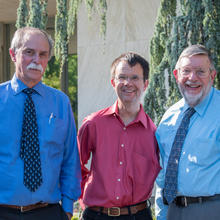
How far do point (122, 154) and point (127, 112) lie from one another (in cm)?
32

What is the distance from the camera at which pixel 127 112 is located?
318 cm

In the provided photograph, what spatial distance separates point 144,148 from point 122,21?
4.27 meters

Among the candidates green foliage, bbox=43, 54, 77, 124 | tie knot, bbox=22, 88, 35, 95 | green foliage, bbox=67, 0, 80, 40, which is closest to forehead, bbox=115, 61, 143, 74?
tie knot, bbox=22, 88, 35, 95

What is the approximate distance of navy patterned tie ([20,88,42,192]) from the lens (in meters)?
2.63

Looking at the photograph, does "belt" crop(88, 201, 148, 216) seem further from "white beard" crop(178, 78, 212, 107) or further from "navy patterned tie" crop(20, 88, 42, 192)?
"white beard" crop(178, 78, 212, 107)

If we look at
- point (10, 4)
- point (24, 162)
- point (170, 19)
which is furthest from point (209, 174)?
point (10, 4)

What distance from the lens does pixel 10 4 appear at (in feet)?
33.2

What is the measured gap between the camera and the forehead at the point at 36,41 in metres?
2.79

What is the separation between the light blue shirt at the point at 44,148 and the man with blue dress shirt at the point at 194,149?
0.62 m

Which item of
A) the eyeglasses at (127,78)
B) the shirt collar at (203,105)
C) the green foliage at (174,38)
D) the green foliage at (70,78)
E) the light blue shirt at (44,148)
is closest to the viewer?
the light blue shirt at (44,148)

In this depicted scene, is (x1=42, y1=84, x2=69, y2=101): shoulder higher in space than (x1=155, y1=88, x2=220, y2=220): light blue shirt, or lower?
higher

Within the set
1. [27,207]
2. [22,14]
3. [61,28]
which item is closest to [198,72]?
[27,207]

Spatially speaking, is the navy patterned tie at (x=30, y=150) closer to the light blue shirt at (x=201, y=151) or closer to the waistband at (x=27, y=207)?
the waistband at (x=27, y=207)

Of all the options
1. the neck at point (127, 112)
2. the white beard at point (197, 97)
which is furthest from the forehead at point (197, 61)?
the neck at point (127, 112)
